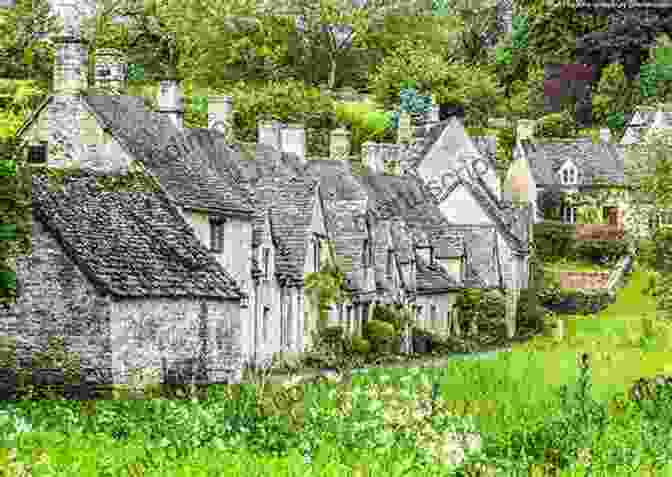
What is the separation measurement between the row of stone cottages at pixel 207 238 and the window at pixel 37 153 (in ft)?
0.09

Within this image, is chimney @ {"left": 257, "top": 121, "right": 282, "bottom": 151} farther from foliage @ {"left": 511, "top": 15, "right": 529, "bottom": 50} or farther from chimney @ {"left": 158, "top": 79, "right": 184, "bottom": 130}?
foliage @ {"left": 511, "top": 15, "right": 529, "bottom": 50}

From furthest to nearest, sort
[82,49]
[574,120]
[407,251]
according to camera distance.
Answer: [574,120] < [407,251] < [82,49]

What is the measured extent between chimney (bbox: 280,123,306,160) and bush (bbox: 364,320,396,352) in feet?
27.4

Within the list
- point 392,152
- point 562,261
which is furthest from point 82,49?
point 562,261

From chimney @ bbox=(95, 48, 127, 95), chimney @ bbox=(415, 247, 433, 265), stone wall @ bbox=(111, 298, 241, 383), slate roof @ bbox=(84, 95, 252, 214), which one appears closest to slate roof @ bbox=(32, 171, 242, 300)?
stone wall @ bbox=(111, 298, 241, 383)

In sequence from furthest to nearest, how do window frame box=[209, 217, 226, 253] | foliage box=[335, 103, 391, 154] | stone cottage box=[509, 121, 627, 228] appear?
stone cottage box=[509, 121, 627, 228] → foliage box=[335, 103, 391, 154] → window frame box=[209, 217, 226, 253]

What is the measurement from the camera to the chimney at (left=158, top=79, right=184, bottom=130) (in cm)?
4850

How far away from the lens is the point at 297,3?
10925cm

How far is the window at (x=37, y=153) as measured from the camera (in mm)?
42812

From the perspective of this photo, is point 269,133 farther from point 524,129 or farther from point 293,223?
point 524,129

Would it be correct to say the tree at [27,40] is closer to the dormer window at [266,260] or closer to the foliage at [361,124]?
the foliage at [361,124]

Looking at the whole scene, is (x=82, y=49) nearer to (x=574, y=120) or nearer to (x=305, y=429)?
(x=305, y=429)

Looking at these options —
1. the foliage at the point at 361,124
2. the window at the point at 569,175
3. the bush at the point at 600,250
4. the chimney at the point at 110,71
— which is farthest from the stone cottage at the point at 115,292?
the window at the point at 569,175

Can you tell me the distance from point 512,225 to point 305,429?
6549 centimetres
